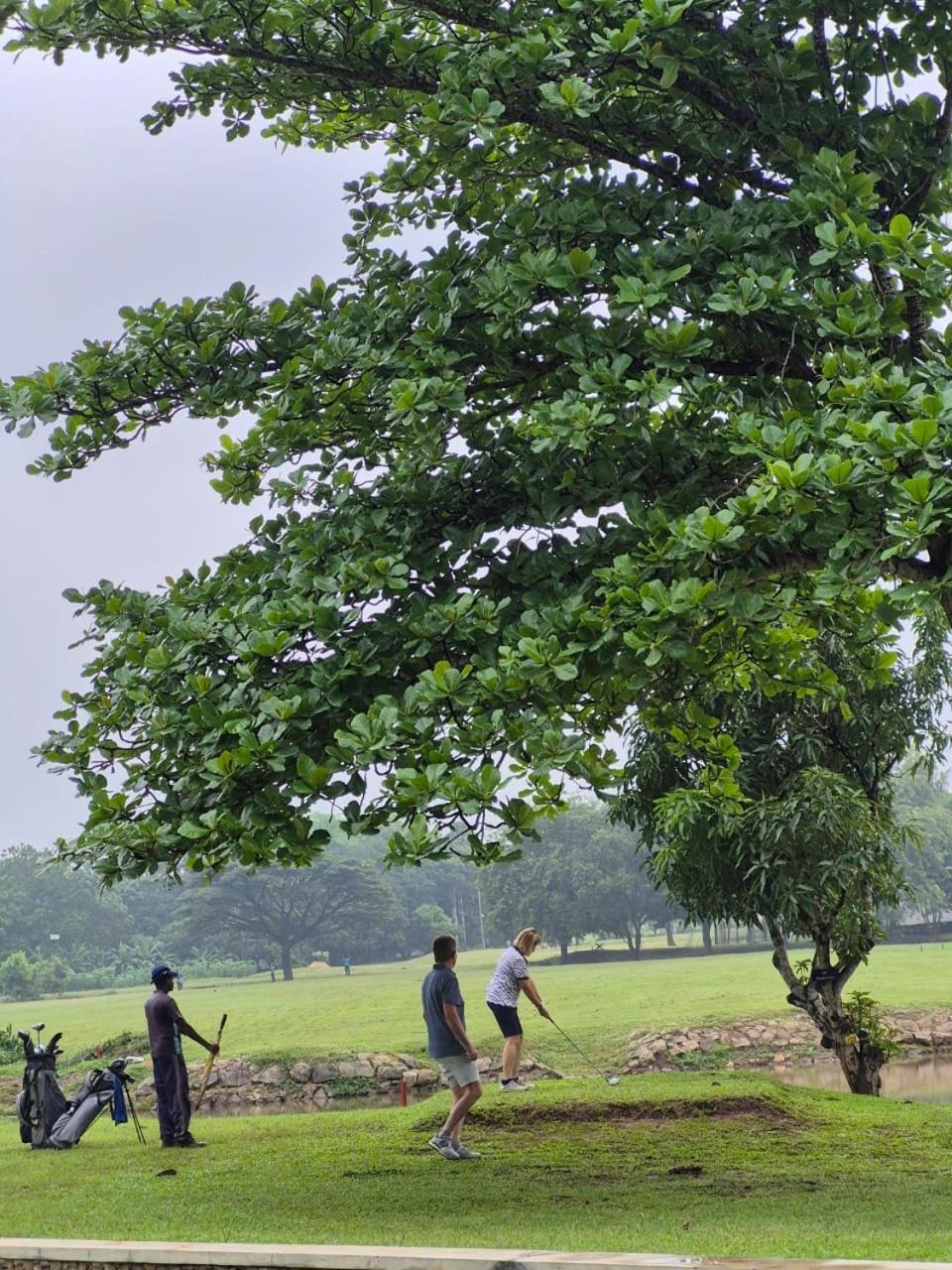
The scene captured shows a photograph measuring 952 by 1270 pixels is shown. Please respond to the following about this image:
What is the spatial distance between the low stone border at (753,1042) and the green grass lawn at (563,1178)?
1278cm

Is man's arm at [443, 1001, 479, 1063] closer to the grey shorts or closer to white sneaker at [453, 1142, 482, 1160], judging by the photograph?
the grey shorts

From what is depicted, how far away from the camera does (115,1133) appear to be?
16.4 meters

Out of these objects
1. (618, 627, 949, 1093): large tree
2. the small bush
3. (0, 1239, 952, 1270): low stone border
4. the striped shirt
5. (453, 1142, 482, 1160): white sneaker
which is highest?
(618, 627, 949, 1093): large tree

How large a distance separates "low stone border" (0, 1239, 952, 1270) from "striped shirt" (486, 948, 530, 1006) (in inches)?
284

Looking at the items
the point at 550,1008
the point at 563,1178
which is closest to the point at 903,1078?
the point at 550,1008

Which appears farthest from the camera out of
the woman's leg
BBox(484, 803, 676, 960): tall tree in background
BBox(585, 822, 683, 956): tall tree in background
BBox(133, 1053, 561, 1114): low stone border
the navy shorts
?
BBox(484, 803, 676, 960): tall tree in background

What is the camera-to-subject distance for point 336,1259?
743cm

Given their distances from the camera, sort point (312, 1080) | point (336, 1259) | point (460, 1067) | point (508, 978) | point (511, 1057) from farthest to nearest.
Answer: point (312, 1080) < point (511, 1057) < point (508, 978) < point (460, 1067) < point (336, 1259)

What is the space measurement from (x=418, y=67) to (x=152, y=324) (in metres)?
2.65

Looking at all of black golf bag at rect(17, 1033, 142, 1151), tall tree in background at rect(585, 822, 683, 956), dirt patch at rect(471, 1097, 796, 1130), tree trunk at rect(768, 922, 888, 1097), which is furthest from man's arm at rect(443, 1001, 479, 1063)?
tall tree in background at rect(585, 822, 683, 956)

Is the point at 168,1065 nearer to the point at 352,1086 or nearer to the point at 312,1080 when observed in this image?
the point at 352,1086

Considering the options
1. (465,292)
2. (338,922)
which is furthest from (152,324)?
(338,922)

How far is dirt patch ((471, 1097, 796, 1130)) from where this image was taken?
14.3 metres

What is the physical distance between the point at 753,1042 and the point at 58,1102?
747 inches
